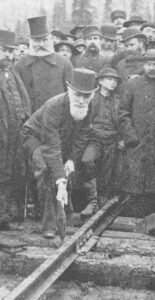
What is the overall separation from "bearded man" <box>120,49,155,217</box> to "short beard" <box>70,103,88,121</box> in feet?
5.15

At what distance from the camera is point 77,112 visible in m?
5.62

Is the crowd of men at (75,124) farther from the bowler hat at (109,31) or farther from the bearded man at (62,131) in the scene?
the bowler hat at (109,31)

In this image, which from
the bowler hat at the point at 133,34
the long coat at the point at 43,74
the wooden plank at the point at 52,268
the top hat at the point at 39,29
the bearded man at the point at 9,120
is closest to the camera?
the wooden plank at the point at 52,268

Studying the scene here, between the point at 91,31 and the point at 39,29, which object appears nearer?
the point at 39,29

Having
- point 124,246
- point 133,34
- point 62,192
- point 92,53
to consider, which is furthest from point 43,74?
point 124,246

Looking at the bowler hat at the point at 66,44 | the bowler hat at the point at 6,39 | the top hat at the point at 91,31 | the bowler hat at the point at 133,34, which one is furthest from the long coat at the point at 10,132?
the bowler hat at the point at 66,44

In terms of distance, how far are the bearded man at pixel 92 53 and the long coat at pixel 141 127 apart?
1396 mm

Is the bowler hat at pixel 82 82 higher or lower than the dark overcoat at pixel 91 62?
higher

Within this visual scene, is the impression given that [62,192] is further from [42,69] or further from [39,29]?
[39,29]

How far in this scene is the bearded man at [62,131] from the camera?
5520 mm

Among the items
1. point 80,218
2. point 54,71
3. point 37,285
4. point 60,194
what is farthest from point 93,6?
point 37,285

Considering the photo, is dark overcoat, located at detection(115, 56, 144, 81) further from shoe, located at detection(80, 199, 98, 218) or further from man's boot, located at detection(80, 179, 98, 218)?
shoe, located at detection(80, 199, 98, 218)

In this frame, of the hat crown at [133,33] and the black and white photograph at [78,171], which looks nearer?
the black and white photograph at [78,171]

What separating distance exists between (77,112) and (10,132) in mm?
1188
